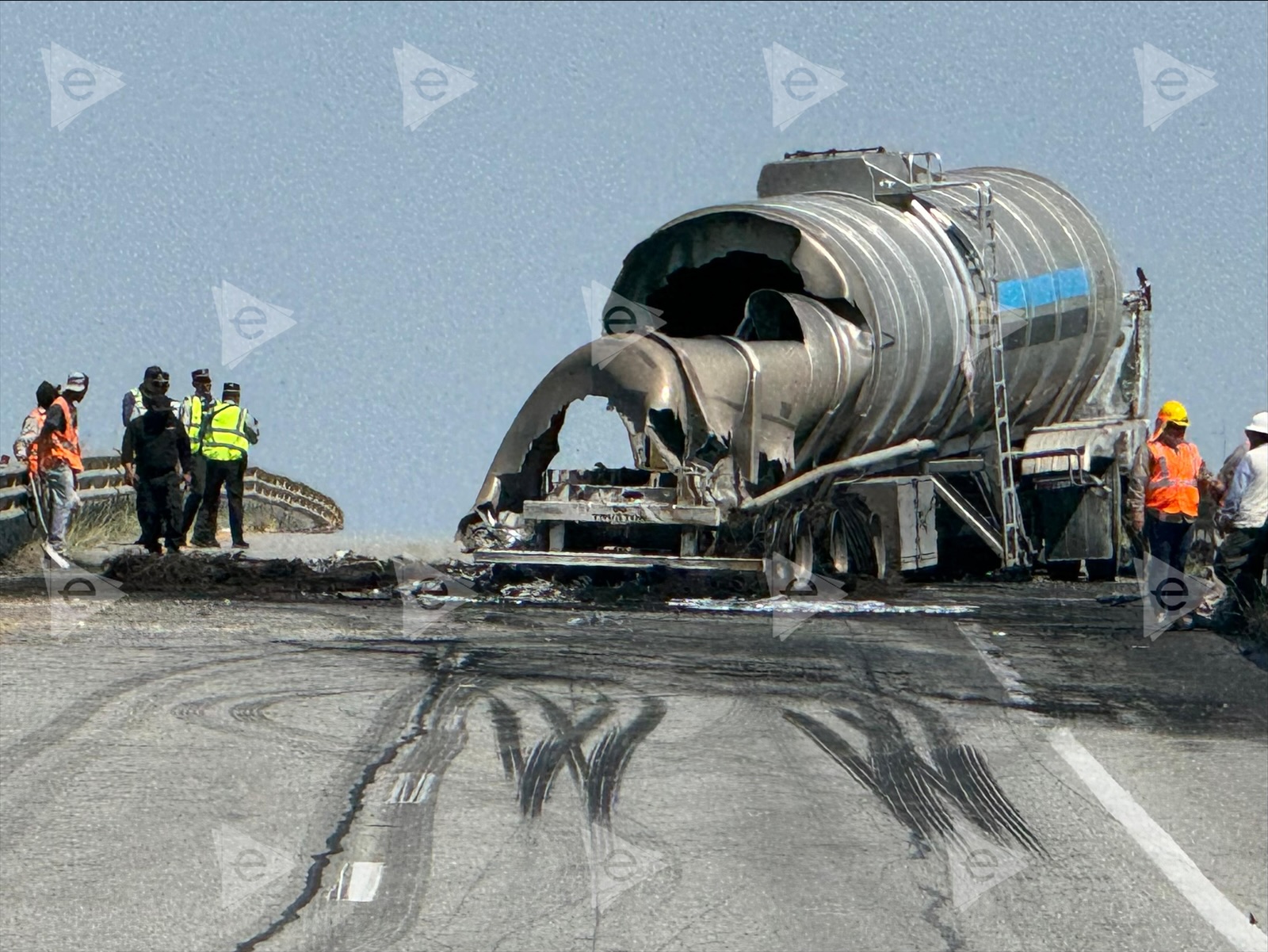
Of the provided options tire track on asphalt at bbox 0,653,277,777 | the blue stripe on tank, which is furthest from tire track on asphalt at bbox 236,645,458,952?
the blue stripe on tank

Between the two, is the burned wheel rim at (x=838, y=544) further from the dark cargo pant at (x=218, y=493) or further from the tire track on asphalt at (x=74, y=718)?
the dark cargo pant at (x=218, y=493)

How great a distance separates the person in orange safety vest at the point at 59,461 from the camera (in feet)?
57.2

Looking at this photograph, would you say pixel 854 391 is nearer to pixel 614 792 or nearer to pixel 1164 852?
pixel 614 792

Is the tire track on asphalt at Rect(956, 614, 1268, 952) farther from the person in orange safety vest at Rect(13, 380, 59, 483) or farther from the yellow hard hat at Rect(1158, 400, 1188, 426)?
the person in orange safety vest at Rect(13, 380, 59, 483)

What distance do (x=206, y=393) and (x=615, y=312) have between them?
19.3ft

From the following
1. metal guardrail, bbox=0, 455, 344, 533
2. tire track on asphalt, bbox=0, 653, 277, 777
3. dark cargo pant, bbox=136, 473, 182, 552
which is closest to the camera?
tire track on asphalt, bbox=0, 653, 277, 777

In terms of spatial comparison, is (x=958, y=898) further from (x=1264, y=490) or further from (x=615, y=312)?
(x=615, y=312)

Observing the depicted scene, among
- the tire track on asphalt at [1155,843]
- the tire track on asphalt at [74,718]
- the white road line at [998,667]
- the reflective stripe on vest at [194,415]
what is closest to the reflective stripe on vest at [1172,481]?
the white road line at [998,667]

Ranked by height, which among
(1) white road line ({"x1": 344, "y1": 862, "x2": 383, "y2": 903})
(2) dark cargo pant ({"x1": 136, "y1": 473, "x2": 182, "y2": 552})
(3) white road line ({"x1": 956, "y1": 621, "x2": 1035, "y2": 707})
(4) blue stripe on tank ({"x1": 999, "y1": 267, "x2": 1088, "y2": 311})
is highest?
(4) blue stripe on tank ({"x1": 999, "y1": 267, "x2": 1088, "y2": 311})

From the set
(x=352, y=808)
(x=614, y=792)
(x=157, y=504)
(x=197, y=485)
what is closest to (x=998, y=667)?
(x=614, y=792)

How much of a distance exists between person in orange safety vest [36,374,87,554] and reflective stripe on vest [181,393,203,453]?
3637 mm

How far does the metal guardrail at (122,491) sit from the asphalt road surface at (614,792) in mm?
5332

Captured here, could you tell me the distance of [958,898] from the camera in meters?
6.93

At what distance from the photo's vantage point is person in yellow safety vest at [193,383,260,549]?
70.2 ft
